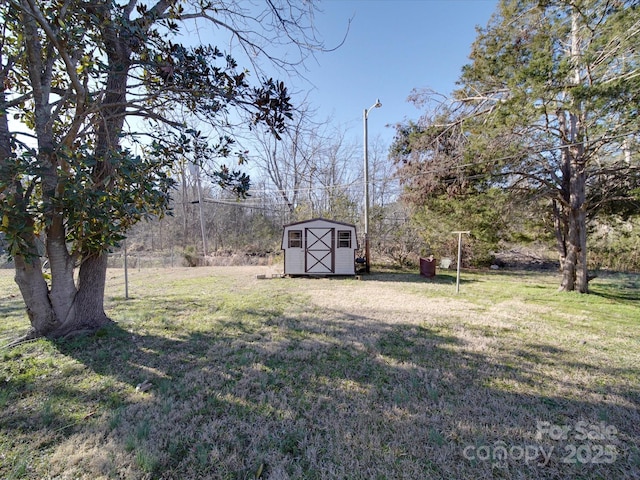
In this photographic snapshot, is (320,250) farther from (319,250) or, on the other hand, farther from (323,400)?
(323,400)

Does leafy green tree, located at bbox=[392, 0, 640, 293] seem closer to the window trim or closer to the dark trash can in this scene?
the dark trash can

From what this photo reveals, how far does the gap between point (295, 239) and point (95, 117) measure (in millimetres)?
7396

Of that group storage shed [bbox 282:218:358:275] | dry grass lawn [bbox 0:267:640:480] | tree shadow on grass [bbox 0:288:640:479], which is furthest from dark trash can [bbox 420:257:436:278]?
tree shadow on grass [bbox 0:288:640:479]

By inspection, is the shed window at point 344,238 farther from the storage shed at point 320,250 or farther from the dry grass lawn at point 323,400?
the dry grass lawn at point 323,400

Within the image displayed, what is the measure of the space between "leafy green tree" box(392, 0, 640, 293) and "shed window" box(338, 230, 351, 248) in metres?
3.71

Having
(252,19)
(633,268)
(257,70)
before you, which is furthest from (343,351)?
(633,268)

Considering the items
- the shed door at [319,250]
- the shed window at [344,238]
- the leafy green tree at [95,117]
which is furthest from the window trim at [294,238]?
the leafy green tree at [95,117]

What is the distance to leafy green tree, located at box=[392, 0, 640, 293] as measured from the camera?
15.8ft

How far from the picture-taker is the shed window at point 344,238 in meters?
10.0

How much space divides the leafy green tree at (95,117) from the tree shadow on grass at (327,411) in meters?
1.02

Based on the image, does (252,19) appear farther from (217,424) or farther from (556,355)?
(556,355)

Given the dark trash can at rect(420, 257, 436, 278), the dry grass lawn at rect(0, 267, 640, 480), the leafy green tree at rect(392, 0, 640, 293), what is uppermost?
the leafy green tree at rect(392, 0, 640, 293)

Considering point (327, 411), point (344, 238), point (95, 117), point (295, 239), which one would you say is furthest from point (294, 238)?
point (327, 411)

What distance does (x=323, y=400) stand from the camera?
2.18 meters
